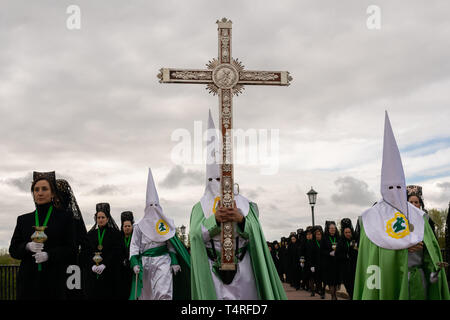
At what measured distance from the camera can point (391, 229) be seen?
7.96m

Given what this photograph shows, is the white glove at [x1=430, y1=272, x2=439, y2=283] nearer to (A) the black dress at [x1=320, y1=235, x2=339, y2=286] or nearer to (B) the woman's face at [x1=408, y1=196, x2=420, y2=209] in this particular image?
(B) the woman's face at [x1=408, y1=196, x2=420, y2=209]

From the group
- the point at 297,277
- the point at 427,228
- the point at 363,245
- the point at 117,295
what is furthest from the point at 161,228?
the point at 297,277

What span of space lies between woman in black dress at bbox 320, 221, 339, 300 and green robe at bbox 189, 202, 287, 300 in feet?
26.6

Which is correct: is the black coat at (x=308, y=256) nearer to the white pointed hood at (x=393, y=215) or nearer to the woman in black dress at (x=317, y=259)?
the woman in black dress at (x=317, y=259)

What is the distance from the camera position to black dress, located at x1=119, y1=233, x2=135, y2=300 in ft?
38.6

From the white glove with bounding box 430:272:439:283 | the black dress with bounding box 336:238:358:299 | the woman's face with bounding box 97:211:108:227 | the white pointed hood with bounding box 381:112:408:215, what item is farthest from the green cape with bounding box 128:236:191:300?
the black dress with bounding box 336:238:358:299

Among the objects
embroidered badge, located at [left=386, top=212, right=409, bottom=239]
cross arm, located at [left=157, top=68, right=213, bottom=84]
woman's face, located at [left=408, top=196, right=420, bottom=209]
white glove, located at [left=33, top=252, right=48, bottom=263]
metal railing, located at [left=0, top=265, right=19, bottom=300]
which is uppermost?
cross arm, located at [left=157, top=68, right=213, bottom=84]

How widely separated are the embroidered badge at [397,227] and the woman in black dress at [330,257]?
7635mm

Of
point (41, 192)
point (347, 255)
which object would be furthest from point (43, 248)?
point (347, 255)

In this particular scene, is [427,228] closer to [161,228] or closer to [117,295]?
[161,228]

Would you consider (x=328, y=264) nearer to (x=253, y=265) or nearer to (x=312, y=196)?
(x=312, y=196)

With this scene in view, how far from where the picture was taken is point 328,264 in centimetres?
1598

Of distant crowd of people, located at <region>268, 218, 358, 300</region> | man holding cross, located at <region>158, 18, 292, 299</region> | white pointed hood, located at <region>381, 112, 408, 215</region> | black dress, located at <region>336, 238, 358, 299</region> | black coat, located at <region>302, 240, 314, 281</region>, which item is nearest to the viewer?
man holding cross, located at <region>158, 18, 292, 299</region>

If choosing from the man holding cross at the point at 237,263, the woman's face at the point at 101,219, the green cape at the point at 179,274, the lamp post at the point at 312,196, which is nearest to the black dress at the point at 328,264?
the lamp post at the point at 312,196
